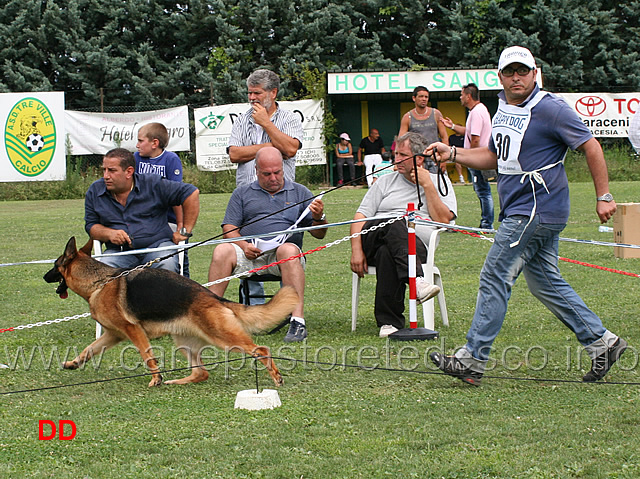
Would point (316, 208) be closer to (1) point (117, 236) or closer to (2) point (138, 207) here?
(2) point (138, 207)

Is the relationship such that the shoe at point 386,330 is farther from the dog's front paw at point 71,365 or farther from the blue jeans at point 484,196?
the blue jeans at point 484,196

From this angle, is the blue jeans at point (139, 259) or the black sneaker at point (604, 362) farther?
the blue jeans at point (139, 259)

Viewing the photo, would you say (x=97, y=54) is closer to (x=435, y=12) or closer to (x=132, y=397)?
(x=435, y=12)

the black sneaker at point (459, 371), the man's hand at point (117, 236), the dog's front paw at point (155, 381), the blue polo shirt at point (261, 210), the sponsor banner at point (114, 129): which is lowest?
the dog's front paw at point (155, 381)

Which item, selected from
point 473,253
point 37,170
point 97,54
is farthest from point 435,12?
point 473,253

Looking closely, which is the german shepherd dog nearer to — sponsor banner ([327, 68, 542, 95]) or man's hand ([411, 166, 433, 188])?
man's hand ([411, 166, 433, 188])

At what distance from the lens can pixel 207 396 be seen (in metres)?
4.42

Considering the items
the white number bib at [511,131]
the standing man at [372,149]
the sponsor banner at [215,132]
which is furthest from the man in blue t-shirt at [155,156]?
the standing man at [372,149]

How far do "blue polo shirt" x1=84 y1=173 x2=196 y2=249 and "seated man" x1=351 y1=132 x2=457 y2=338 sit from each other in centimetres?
143

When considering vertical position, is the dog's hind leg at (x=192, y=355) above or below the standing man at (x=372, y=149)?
below

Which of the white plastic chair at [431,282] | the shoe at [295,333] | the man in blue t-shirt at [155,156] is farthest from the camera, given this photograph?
the man in blue t-shirt at [155,156]

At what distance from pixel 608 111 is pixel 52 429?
71.7ft

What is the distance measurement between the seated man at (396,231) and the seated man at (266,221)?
0.42 metres

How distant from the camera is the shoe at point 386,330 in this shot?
5711 millimetres
